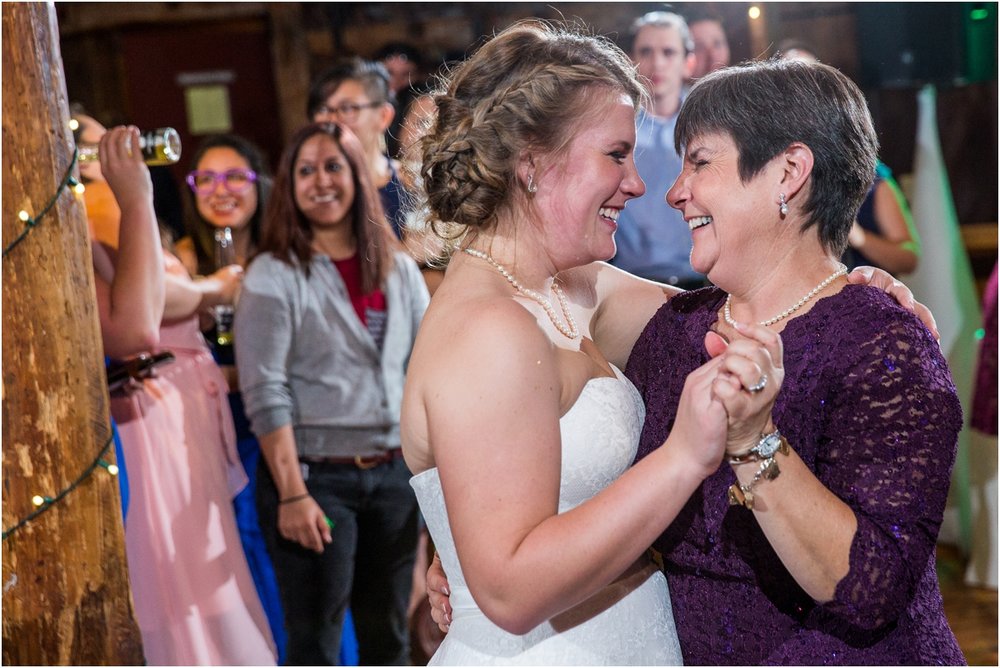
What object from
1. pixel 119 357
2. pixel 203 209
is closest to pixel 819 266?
pixel 119 357

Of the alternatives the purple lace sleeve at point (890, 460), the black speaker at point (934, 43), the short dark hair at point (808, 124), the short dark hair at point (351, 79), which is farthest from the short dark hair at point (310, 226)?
the black speaker at point (934, 43)

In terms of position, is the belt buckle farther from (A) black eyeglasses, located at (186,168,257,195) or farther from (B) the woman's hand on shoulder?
(B) the woman's hand on shoulder

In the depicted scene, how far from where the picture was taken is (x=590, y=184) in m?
1.55

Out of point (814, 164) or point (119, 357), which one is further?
point (119, 357)

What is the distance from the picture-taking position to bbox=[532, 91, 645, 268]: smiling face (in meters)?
1.55

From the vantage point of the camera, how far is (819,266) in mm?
1542

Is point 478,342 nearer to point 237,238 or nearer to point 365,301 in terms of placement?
point 365,301

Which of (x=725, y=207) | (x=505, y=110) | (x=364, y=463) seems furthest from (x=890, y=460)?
(x=364, y=463)

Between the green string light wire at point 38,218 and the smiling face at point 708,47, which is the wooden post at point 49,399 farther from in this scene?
the smiling face at point 708,47

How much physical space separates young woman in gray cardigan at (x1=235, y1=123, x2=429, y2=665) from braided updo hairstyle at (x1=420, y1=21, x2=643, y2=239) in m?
1.37

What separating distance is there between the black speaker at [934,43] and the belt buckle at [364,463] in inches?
126

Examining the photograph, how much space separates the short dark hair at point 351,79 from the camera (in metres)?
3.77

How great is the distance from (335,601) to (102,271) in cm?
106

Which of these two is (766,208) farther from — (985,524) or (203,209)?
(985,524)
